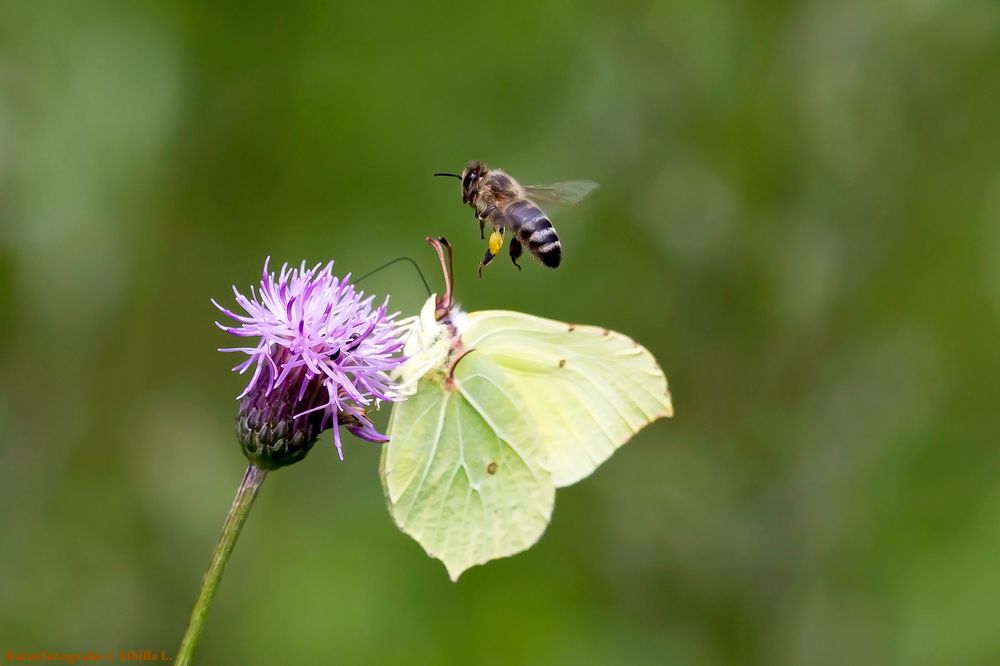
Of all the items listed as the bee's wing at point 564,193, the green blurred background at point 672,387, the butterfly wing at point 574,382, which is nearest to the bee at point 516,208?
the bee's wing at point 564,193

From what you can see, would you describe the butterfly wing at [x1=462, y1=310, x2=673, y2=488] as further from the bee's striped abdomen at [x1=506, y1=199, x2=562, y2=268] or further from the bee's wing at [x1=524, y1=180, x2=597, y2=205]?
the bee's wing at [x1=524, y1=180, x2=597, y2=205]

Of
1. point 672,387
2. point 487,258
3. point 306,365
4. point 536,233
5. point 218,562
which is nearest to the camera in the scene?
point 218,562

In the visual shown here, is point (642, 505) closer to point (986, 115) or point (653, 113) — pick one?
point (653, 113)

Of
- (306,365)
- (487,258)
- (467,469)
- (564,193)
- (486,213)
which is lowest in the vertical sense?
(467,469)

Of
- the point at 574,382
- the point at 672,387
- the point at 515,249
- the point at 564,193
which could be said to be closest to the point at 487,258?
the point at 515,249

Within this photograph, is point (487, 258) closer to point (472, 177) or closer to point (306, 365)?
point (472, 177)

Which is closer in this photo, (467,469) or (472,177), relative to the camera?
(467,469)

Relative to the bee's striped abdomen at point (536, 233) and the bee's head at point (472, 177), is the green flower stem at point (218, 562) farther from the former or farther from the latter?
the bee's head at point (472, 177)

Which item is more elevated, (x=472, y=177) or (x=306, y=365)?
(x=472, y=177)
